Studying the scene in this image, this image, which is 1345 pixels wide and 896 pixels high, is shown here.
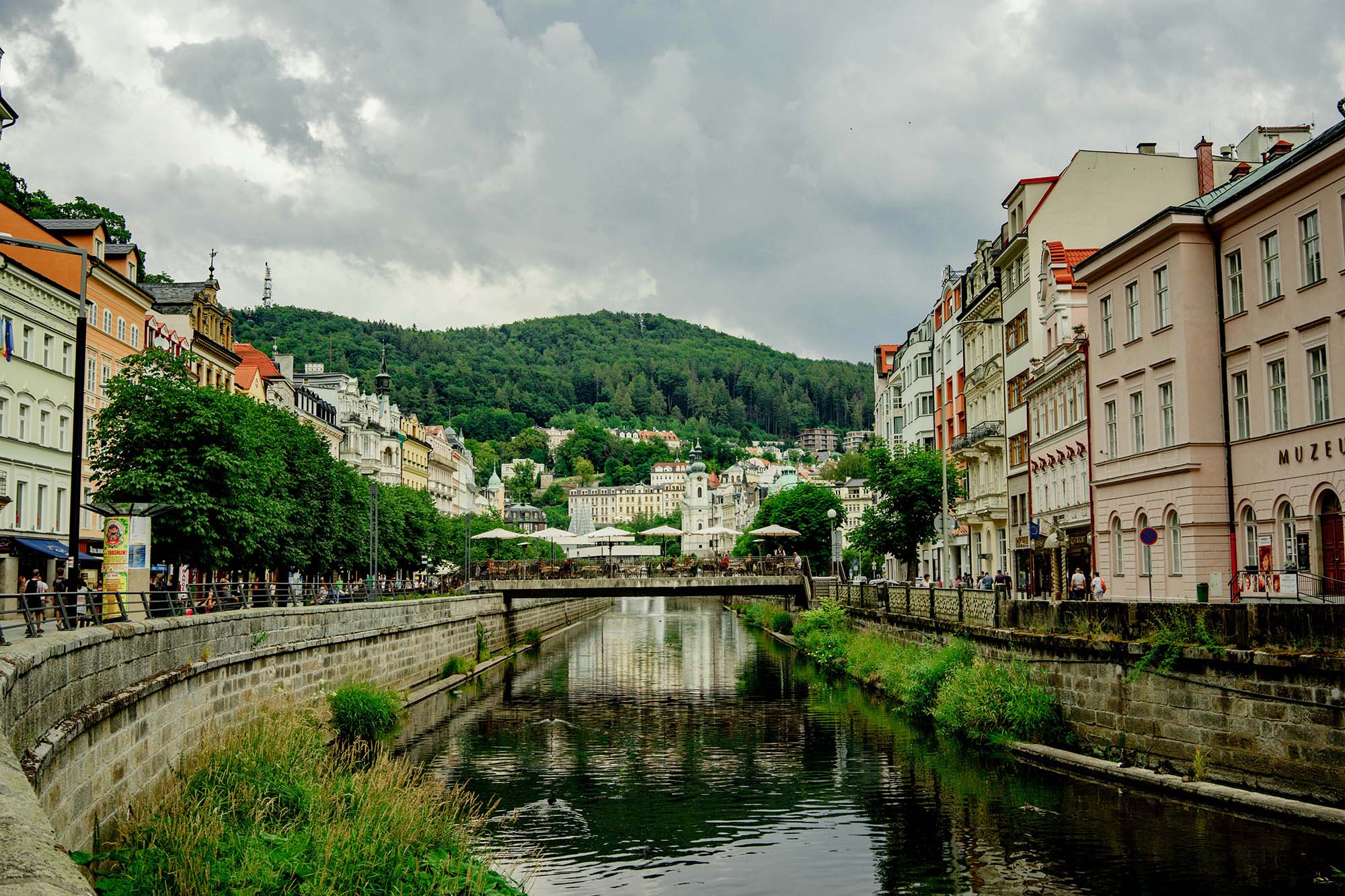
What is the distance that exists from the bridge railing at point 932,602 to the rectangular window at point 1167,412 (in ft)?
21.2

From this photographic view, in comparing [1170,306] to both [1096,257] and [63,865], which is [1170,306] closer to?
[1096,257]

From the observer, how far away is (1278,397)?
101 feet

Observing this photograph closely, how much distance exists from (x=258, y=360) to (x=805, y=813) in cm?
6818

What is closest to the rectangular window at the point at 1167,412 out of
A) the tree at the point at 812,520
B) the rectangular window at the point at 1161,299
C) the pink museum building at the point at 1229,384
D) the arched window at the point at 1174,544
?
the pink museum building at the point at 1229,384

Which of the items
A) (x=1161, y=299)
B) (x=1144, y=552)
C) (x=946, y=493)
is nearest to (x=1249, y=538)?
(x=1144, y=552)

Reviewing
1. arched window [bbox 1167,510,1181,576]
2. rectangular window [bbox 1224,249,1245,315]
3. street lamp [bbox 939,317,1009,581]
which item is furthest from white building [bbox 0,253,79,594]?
rectangular window [bbox 1224,249,1245,315]

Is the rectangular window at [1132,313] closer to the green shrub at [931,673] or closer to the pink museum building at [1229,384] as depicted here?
the pink museum building at [1229,384]

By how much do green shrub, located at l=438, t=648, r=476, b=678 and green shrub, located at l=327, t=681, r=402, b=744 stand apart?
55.0ft

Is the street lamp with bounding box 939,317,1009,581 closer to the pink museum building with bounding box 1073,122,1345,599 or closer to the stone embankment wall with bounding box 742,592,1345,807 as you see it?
the pink museum building with bounding box 1073,122,1345,599

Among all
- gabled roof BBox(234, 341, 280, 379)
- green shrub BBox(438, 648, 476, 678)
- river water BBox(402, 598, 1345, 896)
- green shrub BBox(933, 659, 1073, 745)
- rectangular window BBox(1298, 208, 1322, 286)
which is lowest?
river water BBox(402, 598, 1345, 896)

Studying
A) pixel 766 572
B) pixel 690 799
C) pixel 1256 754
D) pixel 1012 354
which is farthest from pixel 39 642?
pixel 766 572

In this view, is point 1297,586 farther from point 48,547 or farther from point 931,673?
point 48,547

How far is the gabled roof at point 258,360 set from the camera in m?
82.1

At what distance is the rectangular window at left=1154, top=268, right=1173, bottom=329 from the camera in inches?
1352
